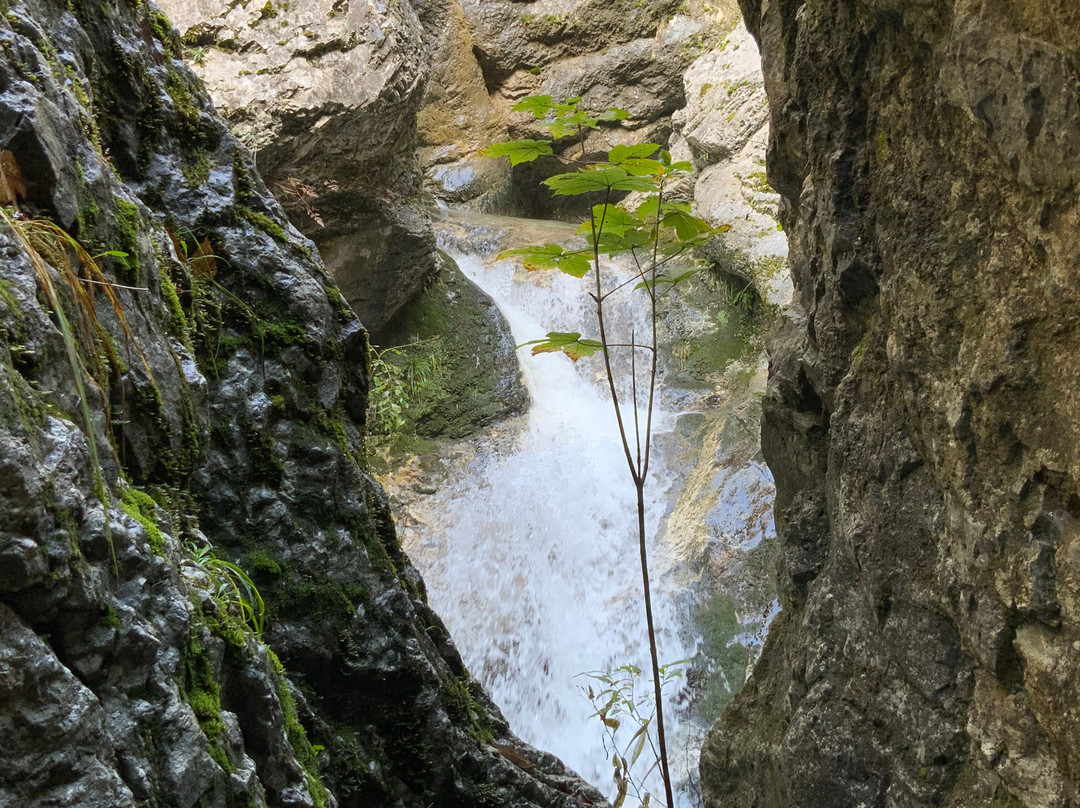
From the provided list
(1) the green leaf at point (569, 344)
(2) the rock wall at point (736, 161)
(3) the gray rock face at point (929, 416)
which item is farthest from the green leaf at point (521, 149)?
(2) the rock wall at point (736, 161)

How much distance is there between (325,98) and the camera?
7227 mm

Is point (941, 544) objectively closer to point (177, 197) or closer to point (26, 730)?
point (26, 730)

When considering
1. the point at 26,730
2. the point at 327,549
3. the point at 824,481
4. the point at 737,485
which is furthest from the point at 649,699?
the point at 26,730

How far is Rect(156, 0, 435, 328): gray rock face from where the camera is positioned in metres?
7.08

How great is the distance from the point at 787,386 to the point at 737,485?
10.3 ft

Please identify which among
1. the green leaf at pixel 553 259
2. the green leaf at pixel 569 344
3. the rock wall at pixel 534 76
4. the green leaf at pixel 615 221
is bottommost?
the green leaf at pixel 569 344

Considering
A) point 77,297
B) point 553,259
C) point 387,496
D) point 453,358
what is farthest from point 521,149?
point 453,358

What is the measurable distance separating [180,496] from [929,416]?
204 cm

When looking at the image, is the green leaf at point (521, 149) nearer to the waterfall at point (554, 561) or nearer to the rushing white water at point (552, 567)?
the waterfall at point (554, 561)

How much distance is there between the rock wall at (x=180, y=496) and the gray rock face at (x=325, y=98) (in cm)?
411

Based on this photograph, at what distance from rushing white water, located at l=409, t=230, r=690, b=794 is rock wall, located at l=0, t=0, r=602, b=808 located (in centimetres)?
219

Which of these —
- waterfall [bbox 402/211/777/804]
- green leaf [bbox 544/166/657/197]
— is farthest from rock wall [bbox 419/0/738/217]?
green leaf [bbox 544/166/657/197]

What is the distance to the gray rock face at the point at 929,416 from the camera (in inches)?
65.3

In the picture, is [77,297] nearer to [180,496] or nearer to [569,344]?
[180,496]
